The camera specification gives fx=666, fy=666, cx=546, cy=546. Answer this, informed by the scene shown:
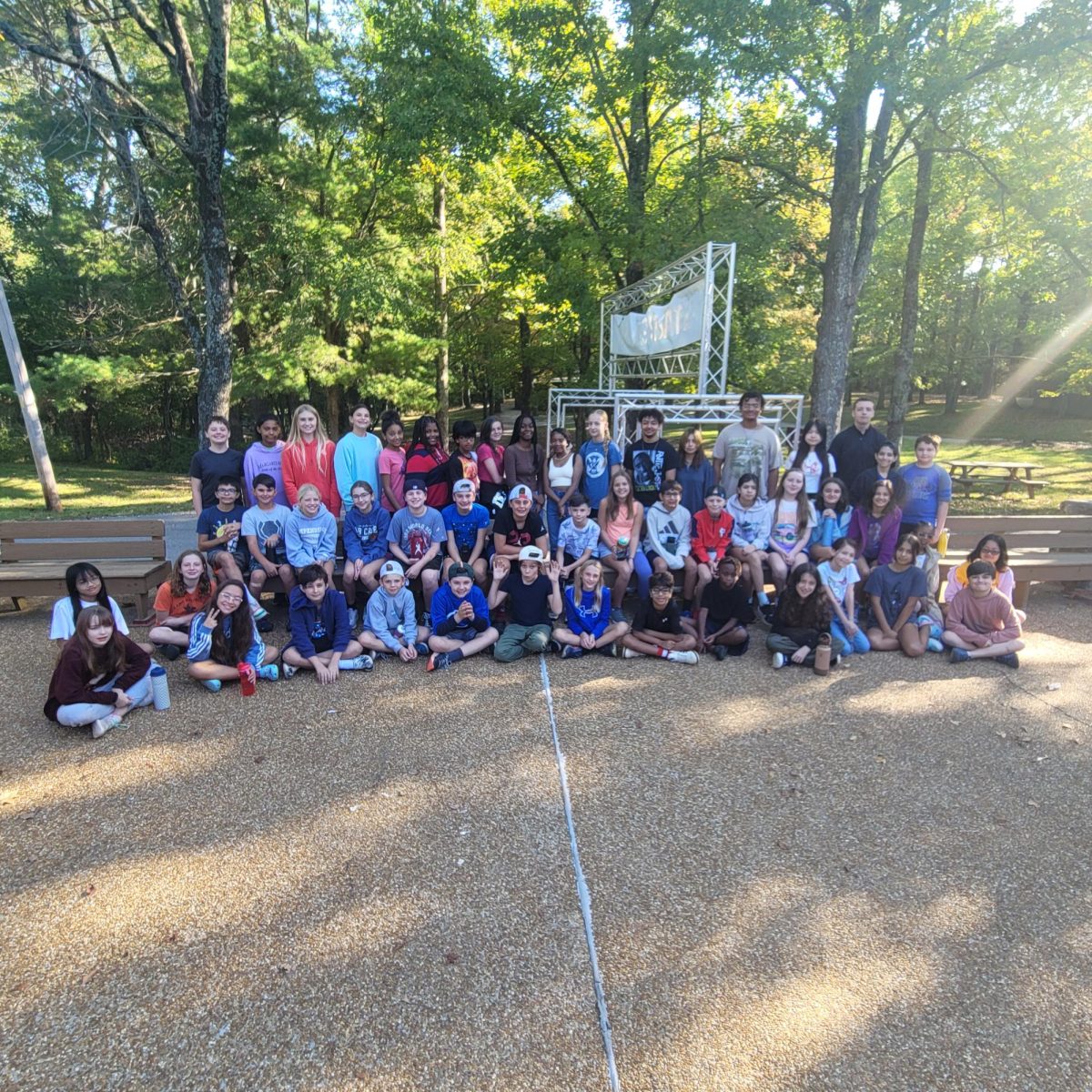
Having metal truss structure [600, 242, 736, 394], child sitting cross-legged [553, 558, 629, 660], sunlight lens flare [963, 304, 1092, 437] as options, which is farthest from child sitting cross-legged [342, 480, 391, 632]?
sunlight lens flare [963, 304, 1092, 437]

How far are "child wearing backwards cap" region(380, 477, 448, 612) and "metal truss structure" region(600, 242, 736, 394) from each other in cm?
409

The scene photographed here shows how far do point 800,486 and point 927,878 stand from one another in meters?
3.43

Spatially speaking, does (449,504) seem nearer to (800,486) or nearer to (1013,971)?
(800,486)

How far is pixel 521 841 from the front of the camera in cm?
310

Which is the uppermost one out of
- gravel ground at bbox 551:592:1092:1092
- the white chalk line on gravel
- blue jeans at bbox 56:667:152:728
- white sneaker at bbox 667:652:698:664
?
blue jeans at bbox 56:667:152:728

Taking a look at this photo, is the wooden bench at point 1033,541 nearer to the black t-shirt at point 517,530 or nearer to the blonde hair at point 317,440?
the black t-shirt at point 517,530

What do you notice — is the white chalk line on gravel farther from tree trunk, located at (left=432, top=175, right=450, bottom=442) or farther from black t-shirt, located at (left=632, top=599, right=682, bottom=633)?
tree trunk, located at (left=432, top=175, right=450, bottom=442)

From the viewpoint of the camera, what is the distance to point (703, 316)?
812 centimetres

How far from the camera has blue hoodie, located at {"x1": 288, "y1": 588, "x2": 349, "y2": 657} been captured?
15.7 ft

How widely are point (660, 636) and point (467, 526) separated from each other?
1.85m

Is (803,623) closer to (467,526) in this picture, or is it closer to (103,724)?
(467,526)

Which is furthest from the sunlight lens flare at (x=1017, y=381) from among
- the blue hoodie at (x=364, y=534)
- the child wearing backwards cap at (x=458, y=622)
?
the blue hoodie at (x=364, y=534)

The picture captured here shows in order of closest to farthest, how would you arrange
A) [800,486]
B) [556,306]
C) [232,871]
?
[232,871], [800,486], [556,306]

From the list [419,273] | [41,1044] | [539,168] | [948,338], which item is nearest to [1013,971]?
[41,1044]
